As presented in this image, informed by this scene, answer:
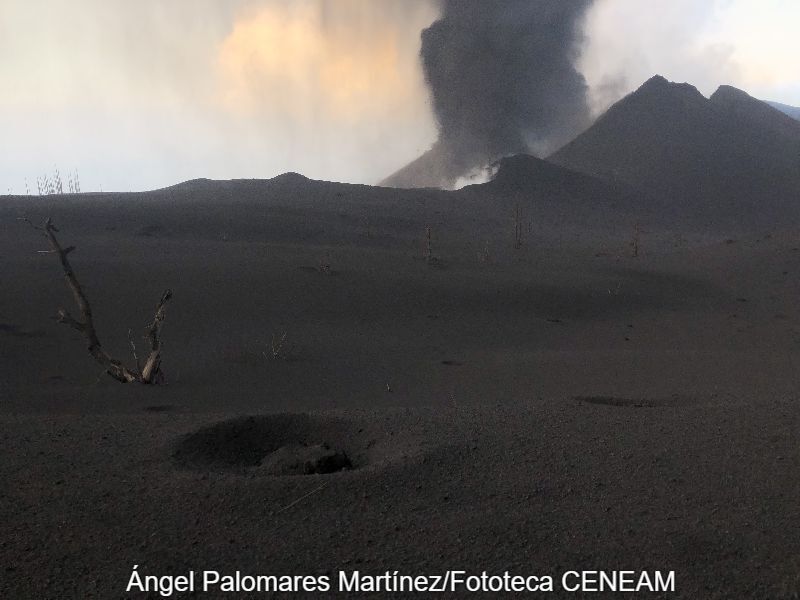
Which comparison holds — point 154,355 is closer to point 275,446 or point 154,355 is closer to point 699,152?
point 275,446

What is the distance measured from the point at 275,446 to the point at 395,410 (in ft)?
3.78

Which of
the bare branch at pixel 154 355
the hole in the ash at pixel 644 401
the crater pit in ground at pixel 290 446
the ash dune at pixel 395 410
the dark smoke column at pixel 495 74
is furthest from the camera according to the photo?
the dark smoke column at pixel 495 74

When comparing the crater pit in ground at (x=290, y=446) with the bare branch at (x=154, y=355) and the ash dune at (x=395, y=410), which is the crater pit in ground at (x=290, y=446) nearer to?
the ash dune at (x=395, y=410)

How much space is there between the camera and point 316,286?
42.2 feet

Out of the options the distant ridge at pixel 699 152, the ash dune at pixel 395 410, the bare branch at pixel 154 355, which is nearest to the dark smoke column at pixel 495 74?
the distant ridge at pixel 699 152

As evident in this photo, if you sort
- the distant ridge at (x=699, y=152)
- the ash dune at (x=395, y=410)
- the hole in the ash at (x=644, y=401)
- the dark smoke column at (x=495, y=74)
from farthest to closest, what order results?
1. the dark smoke column at (x=495, y=74)
2. the distant ridge at (x=699, y=152)
3. the hole in the ash at (x=644, y=401)
4. the ash dune at (x=395, y=410)

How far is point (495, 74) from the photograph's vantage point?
44.9m

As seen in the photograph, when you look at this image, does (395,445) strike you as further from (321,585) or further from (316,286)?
(316,286)

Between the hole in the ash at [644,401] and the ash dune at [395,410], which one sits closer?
the ash dune at [395,410]

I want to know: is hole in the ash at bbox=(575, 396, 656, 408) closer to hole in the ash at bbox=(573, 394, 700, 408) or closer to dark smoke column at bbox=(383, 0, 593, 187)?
hole in the ash at bbox=(573, 394, 700, 408)

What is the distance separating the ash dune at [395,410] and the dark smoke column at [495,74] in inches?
1048

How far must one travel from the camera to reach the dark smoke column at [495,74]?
148 ft

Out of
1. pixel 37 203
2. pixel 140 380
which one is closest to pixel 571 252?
pixel 140 380

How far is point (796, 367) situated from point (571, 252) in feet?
36.3
